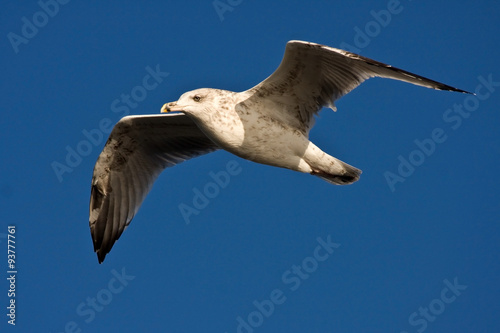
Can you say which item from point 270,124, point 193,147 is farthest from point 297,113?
point 193,147

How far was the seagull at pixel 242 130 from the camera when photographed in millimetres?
7078

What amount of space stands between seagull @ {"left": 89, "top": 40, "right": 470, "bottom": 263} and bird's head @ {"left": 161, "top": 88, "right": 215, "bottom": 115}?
1cm

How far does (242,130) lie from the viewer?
23.7 ft

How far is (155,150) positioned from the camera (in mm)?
8750

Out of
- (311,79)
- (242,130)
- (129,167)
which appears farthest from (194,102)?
(129,167)

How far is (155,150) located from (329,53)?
2827 mm

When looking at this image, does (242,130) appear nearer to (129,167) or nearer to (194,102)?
(194,102)

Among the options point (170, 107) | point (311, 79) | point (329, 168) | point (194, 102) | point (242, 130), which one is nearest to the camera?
point (170, 107)

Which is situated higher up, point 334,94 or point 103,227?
point 334,94

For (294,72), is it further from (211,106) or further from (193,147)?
(193,147)

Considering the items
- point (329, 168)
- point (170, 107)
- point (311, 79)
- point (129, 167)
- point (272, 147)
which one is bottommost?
point (329, 168)

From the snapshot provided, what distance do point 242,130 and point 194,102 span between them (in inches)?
22.7

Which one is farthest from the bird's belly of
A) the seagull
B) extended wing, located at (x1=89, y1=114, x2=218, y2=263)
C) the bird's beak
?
extended wing, located at (x1=89, y1=114, x2=218, y2=263)

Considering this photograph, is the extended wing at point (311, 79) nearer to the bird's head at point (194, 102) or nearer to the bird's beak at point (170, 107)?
the bird's head at point (194, 102)
